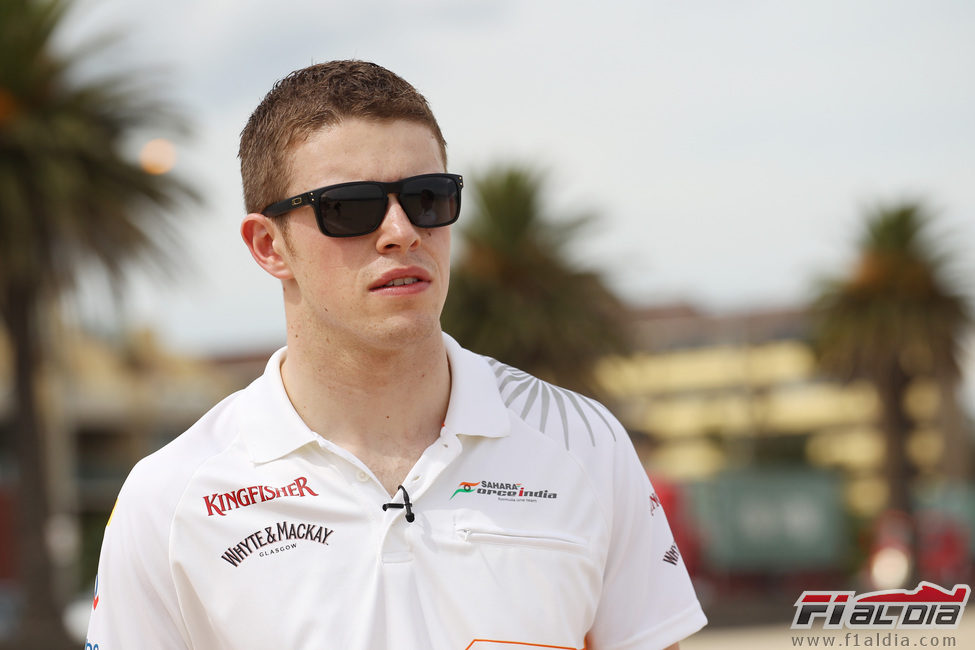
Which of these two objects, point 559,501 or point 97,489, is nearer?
point 559,501

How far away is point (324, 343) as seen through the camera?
2736mm

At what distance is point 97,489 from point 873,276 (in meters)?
31.8

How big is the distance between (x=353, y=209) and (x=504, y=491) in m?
0.69

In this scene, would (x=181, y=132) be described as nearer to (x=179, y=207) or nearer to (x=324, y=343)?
(x=179, y=207)

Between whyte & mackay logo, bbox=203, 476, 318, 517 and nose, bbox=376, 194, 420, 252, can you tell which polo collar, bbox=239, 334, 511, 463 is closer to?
whyte & mackay logo, bbox=203, 476, 318, 517

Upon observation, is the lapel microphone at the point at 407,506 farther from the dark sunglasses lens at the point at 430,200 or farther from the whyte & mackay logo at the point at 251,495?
the dark sunglasses lens at the point at 430,200

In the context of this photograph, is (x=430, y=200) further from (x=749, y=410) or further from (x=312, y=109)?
(x=749, y=410)

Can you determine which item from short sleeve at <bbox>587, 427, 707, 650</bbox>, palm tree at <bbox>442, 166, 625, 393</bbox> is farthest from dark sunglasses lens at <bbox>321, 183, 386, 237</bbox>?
palm tree at <bbox>442, 166, 625, 393</bbox>

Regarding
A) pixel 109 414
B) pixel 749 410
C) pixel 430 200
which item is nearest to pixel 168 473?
pixel 430 200

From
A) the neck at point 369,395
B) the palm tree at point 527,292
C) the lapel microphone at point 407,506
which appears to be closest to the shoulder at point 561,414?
the neck at point 369,395

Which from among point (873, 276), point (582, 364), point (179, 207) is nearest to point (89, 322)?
point (179, 207)

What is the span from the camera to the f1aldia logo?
13.5ft

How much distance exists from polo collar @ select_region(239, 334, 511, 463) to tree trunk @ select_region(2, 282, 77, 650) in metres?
18.9

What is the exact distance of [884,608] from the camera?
4.16 metres
